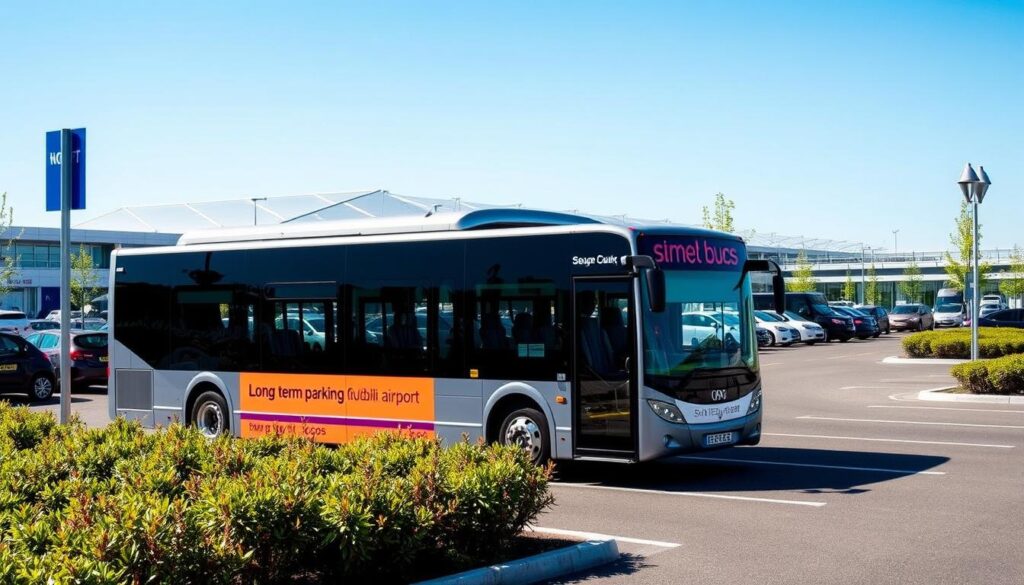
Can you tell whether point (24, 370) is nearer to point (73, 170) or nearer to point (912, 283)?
point (73, 170)

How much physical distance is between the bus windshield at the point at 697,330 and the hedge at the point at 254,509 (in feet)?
11.7

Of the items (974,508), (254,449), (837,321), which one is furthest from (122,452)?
(837,321)

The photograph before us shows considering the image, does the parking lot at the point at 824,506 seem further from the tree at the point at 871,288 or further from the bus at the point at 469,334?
the tree at the point at 871,288

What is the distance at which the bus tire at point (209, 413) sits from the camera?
15820mm

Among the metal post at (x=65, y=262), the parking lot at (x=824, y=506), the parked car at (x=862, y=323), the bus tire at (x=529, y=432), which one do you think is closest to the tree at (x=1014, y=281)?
the parked car at (x=862, y=323)

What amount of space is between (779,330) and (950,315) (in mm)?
18342

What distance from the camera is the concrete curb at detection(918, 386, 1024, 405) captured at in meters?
21.2

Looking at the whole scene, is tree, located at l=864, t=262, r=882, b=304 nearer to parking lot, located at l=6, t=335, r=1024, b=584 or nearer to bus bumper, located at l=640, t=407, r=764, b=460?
parking lot, located at l=6, t=335, r=1024, b=584

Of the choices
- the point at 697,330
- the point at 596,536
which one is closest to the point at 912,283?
the point at 697,330

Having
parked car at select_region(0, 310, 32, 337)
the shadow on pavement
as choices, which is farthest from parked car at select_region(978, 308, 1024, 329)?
parked car at select_region(0, 310, 32, 337)

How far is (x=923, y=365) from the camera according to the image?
33375mm

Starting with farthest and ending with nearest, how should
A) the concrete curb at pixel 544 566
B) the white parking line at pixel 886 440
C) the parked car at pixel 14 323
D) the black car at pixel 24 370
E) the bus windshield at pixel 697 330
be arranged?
the parked car at pixel 14 323, the black car at pixel 24 370, the white parking line at pixel 886 440, the bus windshield at pixel 697 330, the concrete curb at pixel 544 566

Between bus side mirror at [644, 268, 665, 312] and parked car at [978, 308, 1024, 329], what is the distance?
35.7 m

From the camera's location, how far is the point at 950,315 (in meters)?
60.4
